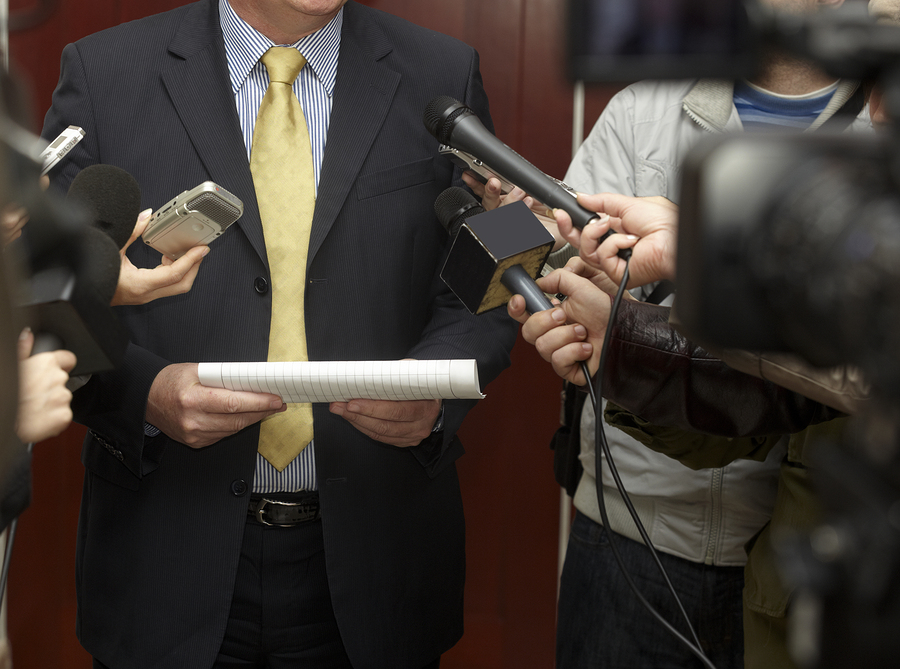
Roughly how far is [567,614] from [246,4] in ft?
3.90

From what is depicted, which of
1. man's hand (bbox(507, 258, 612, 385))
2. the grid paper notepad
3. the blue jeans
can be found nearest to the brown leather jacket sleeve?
man's hand (bbox(507, 258, 612, 385))

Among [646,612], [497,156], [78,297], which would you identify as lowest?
[646,612]

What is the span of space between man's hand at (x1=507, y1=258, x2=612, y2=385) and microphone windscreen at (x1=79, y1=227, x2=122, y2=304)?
47 centimetres

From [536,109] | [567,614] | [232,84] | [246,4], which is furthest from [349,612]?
[536,109]

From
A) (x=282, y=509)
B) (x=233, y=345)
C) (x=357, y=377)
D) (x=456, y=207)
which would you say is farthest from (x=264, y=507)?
(x=456, y=207)

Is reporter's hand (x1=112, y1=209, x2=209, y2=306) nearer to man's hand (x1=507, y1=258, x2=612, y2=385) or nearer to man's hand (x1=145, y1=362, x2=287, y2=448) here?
man's hand (x1=145, y1=362, x2=287, y2=448)

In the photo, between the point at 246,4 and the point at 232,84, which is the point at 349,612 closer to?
the point at 232,84

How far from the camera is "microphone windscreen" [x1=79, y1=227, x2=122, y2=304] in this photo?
664mm

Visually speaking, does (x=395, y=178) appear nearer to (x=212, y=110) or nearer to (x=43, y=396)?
(x=212, y=110)

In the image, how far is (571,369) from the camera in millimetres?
1040

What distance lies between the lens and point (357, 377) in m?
0.95

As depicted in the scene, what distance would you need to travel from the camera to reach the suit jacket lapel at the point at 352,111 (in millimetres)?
1261

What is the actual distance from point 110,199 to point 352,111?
0.57 meters

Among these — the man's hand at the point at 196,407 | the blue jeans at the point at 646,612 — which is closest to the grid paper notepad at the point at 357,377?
the man's hand at the point at 196,407
